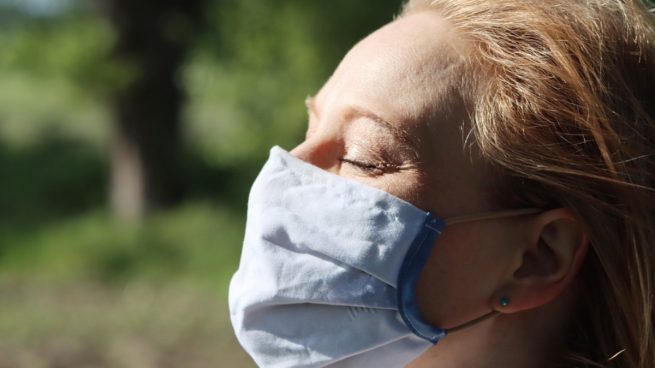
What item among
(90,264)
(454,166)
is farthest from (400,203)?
(90,264)

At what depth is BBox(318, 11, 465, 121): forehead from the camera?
1900 mm

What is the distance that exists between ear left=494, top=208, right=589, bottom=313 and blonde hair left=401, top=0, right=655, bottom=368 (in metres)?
0.03

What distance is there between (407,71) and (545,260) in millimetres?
487

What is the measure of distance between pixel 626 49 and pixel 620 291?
520 mm

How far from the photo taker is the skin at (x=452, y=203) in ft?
6.13

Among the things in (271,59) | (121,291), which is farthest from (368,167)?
(271,59)

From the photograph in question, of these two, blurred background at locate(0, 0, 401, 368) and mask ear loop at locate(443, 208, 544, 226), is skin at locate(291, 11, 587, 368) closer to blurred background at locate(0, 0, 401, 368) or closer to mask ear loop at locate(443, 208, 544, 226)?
mask ear loop at locate(443, 208, 544, 226)

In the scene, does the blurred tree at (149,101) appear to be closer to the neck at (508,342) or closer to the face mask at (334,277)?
the face mask at (334,277)

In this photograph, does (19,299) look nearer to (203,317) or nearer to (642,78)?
(203,317)

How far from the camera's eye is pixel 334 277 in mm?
1894

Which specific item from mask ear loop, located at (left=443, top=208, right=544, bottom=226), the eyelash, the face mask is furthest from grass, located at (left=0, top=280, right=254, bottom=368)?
mask ear loop, located at (left=443, top=208, right=544, bottom=226)

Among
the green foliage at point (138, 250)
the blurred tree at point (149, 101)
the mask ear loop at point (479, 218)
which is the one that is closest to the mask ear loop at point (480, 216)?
the mask ear loop at point (479, 218)

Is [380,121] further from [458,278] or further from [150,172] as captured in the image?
[150,172]

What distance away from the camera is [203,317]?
21.7 feet
